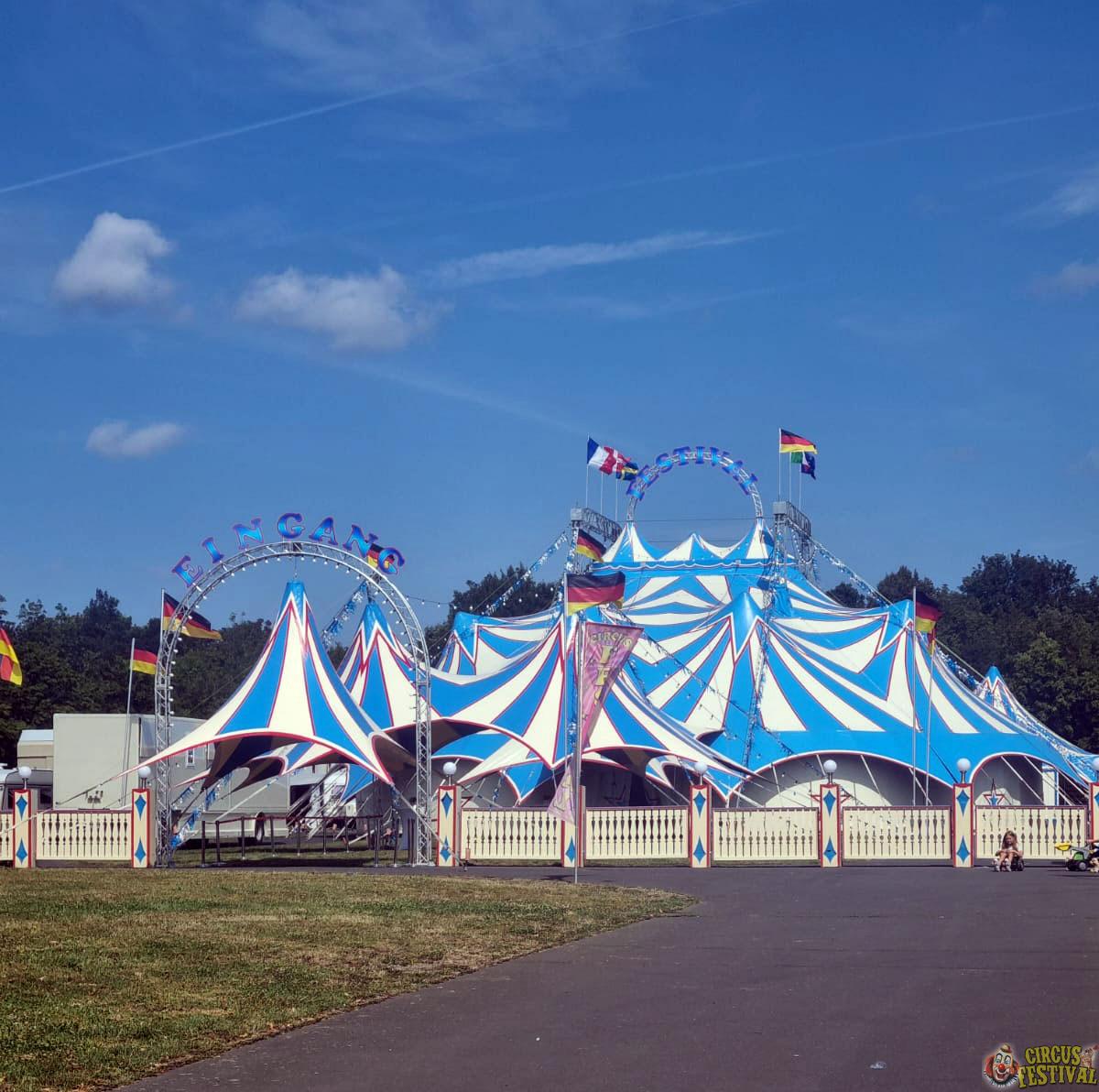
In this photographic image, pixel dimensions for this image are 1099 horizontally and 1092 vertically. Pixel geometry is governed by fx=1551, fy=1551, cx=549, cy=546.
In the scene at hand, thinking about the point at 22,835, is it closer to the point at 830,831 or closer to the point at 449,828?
the point at 449,828

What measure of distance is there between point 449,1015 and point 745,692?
86.8ft

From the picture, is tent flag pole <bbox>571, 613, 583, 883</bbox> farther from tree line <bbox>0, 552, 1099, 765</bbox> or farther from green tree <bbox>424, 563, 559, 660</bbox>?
green tree <bbox>424, 563, 559, 660</bbox>

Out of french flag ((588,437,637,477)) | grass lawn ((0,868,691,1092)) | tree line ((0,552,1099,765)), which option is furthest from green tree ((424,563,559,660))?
grass lawn ((0,868,691,1092))

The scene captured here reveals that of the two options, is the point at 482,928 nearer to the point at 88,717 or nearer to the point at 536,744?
the point at 536,744

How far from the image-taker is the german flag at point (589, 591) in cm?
2586

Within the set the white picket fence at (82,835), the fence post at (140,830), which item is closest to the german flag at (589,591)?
the fence post at (140,830)

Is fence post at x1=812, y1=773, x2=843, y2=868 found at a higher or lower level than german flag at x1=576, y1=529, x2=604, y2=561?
lower

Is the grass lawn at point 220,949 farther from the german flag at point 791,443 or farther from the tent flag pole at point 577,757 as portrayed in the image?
the german flag at point 791,443

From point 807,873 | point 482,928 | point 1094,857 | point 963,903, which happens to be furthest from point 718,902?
point 1094,857

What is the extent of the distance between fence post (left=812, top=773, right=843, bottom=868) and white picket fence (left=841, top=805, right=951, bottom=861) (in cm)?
23

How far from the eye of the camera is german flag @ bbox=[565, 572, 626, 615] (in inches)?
1018

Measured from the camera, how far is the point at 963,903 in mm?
16469

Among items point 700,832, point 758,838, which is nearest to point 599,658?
point 700,832

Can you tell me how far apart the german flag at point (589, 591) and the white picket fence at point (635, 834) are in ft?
11.9
